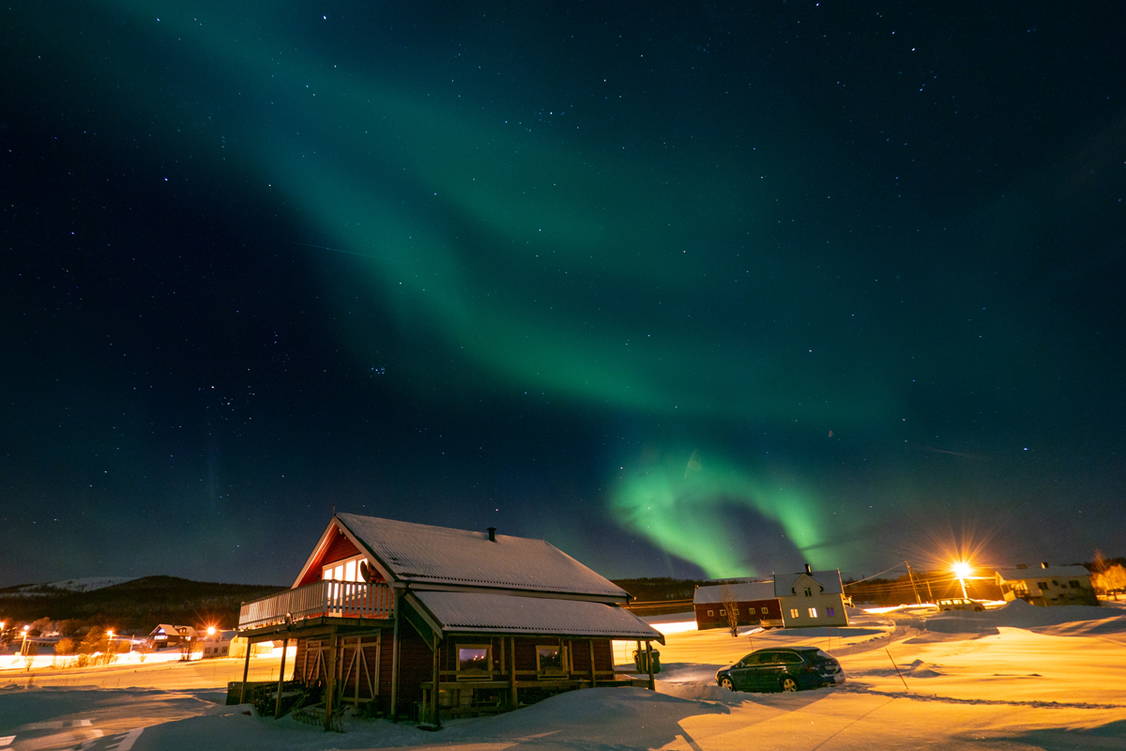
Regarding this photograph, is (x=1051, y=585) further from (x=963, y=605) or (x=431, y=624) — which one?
(x=431, y=624)

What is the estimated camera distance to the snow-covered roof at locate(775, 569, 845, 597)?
66500mm

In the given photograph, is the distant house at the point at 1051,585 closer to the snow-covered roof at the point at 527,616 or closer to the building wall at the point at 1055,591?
the building wall at the point at 1055,591

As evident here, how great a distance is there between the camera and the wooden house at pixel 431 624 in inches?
749

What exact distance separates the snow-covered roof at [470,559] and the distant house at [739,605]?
50300mm

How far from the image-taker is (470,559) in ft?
78.8

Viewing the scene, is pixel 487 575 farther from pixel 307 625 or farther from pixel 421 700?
pixel 307 625

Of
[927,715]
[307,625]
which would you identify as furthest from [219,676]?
[927,715]

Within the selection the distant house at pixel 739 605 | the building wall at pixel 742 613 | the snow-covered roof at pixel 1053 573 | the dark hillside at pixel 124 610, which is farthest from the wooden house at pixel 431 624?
the dark hillside at pixel 124 610

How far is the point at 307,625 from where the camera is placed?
62.3 feet

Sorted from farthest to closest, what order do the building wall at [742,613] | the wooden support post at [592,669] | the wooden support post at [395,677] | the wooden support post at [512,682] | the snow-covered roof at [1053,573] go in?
the snow-covered roof at [1053,573]
the building wall at [742,613]
the wooden support post at [592,669]
the wooden support post at [512,682]
the wooden support post at [395,677]

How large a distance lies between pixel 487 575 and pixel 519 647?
9.31ft

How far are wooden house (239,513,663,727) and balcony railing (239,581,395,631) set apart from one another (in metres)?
0.04

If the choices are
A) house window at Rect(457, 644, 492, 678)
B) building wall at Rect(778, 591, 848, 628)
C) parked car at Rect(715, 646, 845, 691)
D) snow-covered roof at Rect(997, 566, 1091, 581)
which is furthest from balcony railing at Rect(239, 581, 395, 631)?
snow-covered roof at Rect(997, 566, 1091, 581)

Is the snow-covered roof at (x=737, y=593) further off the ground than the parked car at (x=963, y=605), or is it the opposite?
the snow-covered roof at (x=737, y=593)
